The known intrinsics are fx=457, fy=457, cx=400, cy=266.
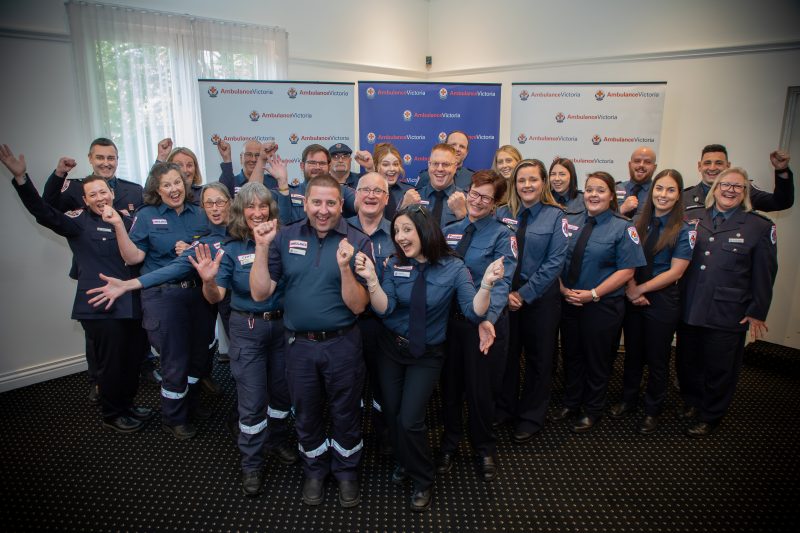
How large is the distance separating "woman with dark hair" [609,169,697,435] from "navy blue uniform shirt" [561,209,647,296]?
0.84 ft

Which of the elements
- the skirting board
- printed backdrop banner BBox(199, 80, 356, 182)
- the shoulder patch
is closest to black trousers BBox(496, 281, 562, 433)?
the shoulder patch

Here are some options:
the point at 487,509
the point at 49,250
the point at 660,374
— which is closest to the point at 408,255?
the point at 487,509

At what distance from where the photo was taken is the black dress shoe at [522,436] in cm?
319

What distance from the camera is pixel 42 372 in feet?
13.5

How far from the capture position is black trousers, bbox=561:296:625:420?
3.13 meters

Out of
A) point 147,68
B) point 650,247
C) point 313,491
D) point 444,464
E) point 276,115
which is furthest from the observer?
point 276,115

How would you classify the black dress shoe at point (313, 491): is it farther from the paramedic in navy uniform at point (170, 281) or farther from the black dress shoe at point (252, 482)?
the paramedic in navy uniform at point (170, 281)

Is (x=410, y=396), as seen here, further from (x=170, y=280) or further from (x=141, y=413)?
(x=141, y=413)

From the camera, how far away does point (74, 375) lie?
167 inches

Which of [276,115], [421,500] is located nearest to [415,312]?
[421,500]

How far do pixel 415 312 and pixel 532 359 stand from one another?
123 centimetres

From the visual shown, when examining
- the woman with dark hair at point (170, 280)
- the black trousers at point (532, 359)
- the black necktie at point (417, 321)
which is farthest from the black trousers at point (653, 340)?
the woman with dark hair at point (170, 280)

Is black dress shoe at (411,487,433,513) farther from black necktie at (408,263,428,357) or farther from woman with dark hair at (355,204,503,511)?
black necktie at (408,263,428,357)

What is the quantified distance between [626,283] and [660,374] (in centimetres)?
77
